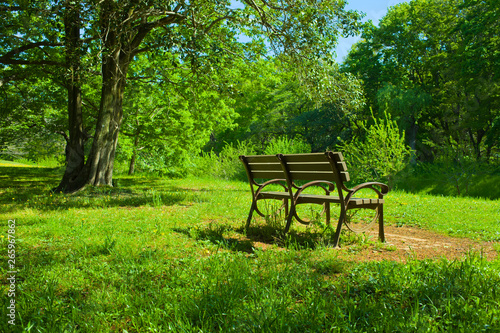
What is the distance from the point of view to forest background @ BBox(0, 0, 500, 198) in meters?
8.96

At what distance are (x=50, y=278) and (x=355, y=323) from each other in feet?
7.56

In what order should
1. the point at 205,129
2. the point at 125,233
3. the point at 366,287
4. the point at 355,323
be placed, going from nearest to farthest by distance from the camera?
the point at 355,323, the point at 366,287, the point at 125,233, the point at 205,129

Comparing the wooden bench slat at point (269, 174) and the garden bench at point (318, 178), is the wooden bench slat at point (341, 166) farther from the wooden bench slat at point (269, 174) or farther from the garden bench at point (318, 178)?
the wooden bench slat at point (269, 174)

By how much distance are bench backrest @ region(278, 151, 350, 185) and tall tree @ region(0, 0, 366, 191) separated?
357 cm

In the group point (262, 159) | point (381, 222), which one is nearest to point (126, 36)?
point (262, 159)

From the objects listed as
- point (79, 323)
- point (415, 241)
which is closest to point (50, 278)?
point (79, 323)

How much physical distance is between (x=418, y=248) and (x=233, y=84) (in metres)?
6.85

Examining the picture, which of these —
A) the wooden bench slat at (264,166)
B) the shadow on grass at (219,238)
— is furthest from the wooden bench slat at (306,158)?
the shadow on grass at (219,238)

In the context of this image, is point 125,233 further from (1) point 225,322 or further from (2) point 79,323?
(1) point 225,322

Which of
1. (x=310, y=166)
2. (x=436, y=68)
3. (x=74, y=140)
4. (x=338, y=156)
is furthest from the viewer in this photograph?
(x=436, y=68)

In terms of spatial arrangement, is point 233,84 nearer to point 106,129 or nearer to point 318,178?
point 106,129

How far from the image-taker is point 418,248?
14.8 feet

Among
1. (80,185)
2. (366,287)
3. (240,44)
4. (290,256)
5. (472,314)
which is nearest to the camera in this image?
(472,314)

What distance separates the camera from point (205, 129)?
18.2 metres
